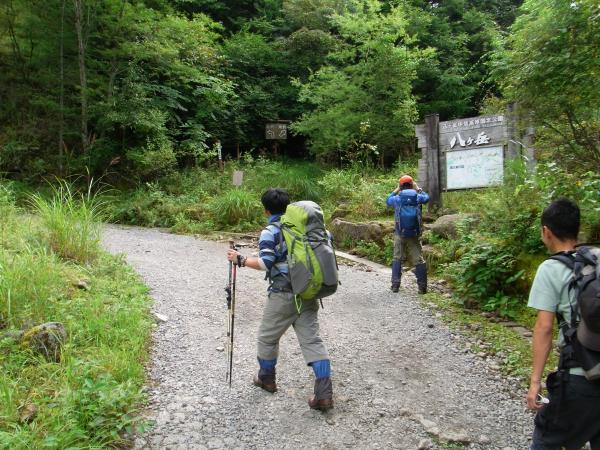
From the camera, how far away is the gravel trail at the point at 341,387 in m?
2.88

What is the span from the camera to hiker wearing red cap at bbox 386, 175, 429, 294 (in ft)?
19.1

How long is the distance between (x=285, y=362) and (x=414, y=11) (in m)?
15.5

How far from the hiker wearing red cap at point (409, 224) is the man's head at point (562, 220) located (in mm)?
3687

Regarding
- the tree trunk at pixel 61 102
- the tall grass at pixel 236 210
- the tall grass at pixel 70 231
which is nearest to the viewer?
the tall grass at pixel 70 231

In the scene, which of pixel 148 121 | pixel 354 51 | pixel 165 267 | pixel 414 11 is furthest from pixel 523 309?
pixel 414 11

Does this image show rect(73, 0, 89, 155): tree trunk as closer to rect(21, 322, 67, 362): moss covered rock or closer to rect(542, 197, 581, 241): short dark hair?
rect(21, 322, 67, 362): moss covered rock

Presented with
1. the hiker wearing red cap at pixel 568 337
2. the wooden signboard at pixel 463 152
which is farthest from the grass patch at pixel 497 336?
the wooden signboard at pixel 463 152

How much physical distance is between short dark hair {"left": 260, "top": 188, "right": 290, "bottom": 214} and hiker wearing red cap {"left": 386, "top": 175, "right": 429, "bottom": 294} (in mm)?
2967

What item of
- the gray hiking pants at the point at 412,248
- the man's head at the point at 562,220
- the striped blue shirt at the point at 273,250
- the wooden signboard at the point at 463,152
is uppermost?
the wooden signboard at the point at 463,152

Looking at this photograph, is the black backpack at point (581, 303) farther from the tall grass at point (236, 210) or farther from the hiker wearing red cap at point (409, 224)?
the tall grass at point (236, 210)

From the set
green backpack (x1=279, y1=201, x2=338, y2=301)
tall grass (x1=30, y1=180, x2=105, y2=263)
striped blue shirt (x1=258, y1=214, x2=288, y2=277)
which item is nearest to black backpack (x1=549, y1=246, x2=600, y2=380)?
green backpack (x1=279, y1=201, x2=338, y2=301)

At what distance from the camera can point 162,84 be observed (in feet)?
47.5

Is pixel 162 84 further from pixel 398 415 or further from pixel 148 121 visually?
pixel 398 415

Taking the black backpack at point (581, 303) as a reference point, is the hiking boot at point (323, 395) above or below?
below
